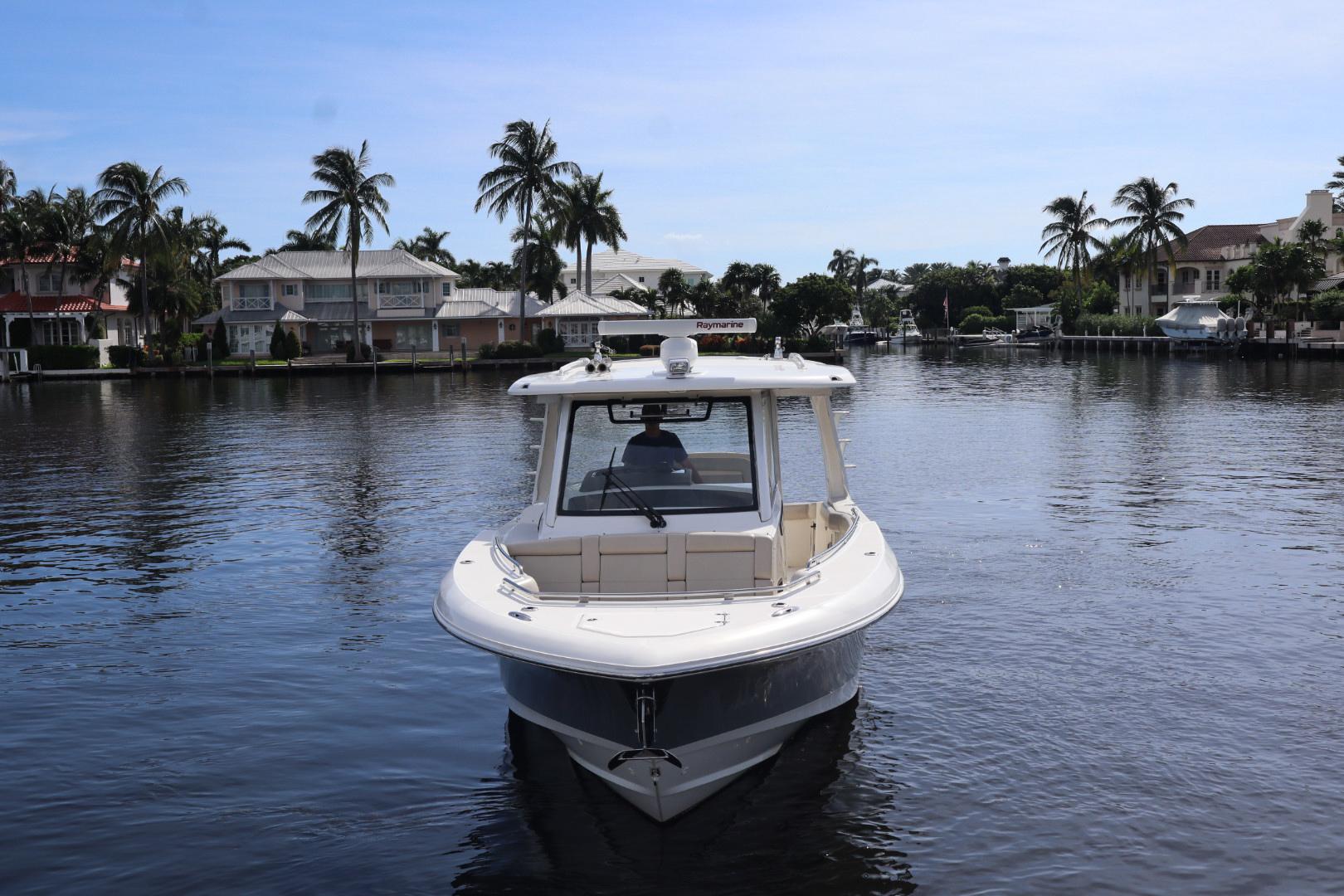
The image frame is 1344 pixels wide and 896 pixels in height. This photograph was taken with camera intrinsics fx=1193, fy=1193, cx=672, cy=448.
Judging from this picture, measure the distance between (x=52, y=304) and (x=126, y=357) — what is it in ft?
26.1

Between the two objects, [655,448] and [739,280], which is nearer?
[655,448]

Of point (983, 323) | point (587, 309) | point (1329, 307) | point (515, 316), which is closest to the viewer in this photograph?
point (1329, 307)

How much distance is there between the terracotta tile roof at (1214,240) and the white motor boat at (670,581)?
103 metres

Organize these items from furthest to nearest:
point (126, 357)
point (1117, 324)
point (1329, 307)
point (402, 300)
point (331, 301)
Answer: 1. point (1117, 324)
2. point (402, 300)
3. point (331, 301)
4. point (126, 357)
5. point (1329, 307)

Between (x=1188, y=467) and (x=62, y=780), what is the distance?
927 inches

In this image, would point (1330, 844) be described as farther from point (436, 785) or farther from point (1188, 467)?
point (1188, 467)

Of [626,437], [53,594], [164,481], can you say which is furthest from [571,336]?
[626,437]

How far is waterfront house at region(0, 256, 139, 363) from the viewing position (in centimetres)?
7569

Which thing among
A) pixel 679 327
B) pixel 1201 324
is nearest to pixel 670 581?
pixel 679 327

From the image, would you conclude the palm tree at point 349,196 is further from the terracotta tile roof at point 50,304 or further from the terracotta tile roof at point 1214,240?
the terracotta tile roof at point 1214,240

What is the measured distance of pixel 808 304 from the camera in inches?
3413

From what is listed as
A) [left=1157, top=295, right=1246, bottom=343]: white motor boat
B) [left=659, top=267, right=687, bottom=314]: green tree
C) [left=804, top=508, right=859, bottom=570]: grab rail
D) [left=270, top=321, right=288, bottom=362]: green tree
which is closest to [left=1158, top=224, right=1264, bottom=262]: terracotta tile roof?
[left=1157, top=295, right=1246, bottom=343]: white motor boat

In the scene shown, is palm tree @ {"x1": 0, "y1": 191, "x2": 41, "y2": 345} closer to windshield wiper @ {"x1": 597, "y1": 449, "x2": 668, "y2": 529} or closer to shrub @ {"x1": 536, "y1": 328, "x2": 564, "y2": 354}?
shrub @ {"x1": 536, "y1": 328, "x2": 564, "y2": 354}

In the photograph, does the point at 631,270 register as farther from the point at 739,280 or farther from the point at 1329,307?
the point at 1329,307
